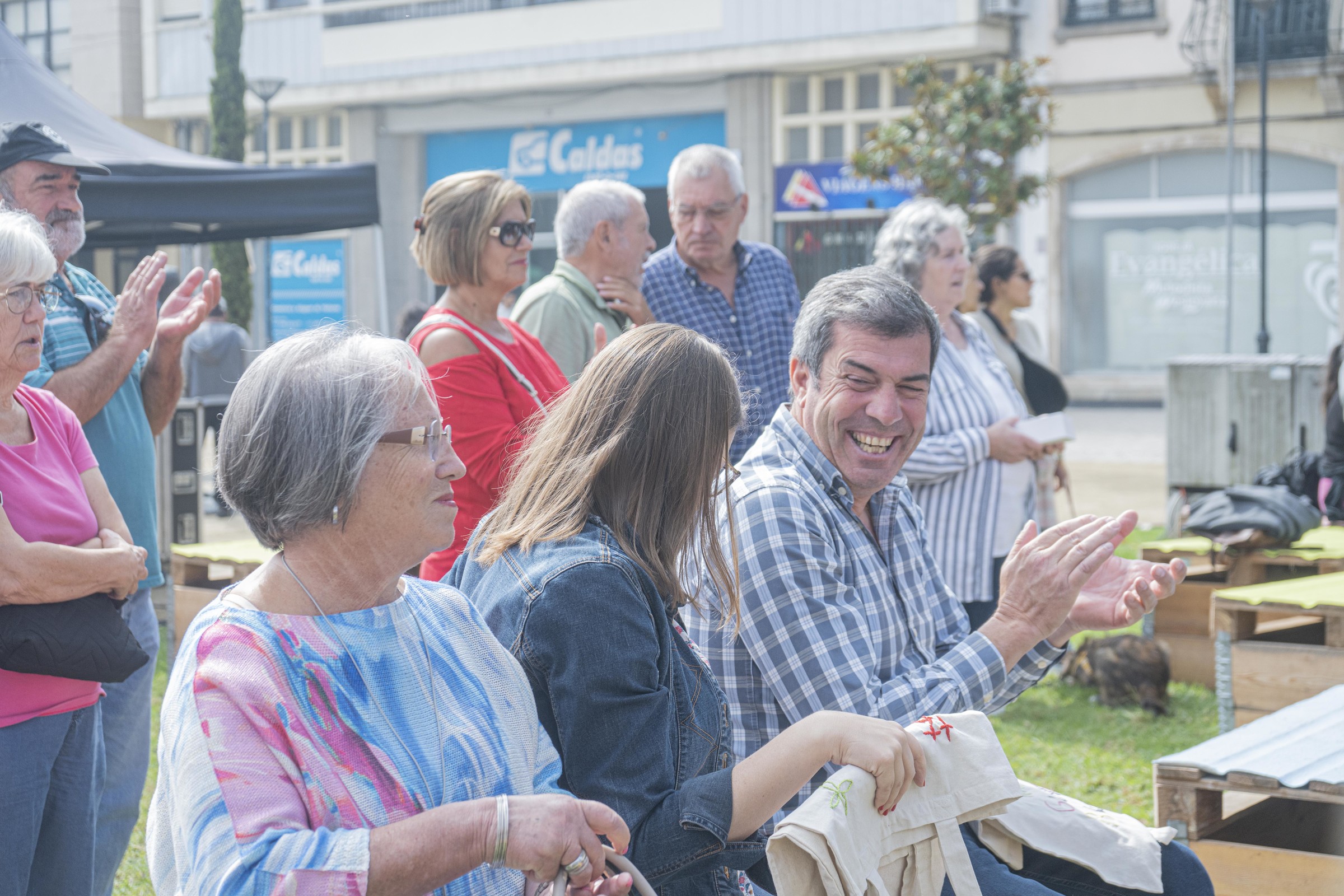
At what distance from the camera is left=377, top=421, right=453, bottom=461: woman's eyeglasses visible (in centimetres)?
184

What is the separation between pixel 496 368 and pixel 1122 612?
1.74 meters

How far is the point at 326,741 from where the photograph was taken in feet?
5.66

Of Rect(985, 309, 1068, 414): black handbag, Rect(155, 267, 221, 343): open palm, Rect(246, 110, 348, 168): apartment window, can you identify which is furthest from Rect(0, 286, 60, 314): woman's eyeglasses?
Rect(246, 110, 348, 168): apartment window

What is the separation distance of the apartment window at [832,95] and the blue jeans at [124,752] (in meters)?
18.6

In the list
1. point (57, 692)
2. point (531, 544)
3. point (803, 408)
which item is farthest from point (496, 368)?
point (531, 544)

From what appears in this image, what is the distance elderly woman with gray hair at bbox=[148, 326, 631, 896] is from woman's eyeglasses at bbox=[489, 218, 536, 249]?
6.27ft

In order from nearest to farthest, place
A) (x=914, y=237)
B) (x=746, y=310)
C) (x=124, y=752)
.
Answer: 1. (x=124, y=752)
2. (x=914, y=237)
3. (x=746, y=310)

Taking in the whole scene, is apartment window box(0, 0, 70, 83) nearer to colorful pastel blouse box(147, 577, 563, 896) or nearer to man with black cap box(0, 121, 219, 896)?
man with black cap box(0, 121, 219, 896)

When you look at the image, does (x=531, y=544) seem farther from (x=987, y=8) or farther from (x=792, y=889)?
(x=987, y=8)

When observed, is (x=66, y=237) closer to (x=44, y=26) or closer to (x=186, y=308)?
(x=186, y=308)

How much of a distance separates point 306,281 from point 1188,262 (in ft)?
48.9

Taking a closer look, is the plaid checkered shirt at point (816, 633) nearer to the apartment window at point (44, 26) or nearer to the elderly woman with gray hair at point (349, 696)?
the elderly woman with gray hair at point (349, 696)

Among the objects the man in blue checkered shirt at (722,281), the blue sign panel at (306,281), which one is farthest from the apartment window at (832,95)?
the man in blue checkered shirt at (722,281)

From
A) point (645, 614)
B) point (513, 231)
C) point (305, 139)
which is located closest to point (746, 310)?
point (513, 231)
